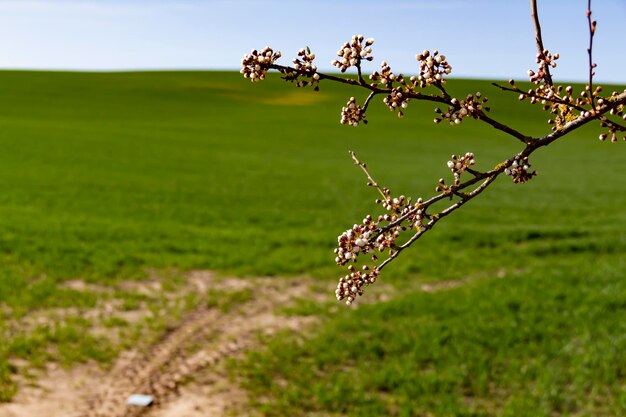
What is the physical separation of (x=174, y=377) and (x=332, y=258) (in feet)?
26.9

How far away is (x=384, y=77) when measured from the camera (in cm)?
210

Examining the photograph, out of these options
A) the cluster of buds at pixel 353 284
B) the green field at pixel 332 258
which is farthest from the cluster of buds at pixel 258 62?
the green field at pixel 332 258

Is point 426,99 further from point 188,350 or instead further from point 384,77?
point 188,350

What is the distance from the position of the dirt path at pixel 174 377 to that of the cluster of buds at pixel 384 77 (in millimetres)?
7954

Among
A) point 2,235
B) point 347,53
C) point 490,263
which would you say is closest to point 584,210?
point 490,263

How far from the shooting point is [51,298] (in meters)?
13.6

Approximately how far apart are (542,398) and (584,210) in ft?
63.4

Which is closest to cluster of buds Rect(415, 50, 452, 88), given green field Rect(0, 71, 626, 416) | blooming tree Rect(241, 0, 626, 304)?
blooming tree Rect(241, 0, 626, 304)

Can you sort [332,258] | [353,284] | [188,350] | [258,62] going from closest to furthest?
[258,62] < [353,284] < [188,350] < [332,258]

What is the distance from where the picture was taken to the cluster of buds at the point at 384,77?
82.4 inches

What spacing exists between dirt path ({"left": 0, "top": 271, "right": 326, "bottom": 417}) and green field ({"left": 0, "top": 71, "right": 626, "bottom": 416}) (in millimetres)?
462

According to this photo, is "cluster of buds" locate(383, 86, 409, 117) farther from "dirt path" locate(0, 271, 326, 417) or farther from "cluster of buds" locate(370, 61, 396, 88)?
"dirt path" locate(0, 271, 326, 417)

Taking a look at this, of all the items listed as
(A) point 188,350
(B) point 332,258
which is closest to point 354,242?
(A) point 188,350

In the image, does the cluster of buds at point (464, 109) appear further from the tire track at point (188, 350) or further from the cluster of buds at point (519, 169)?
the tire track at point (188, 350)
